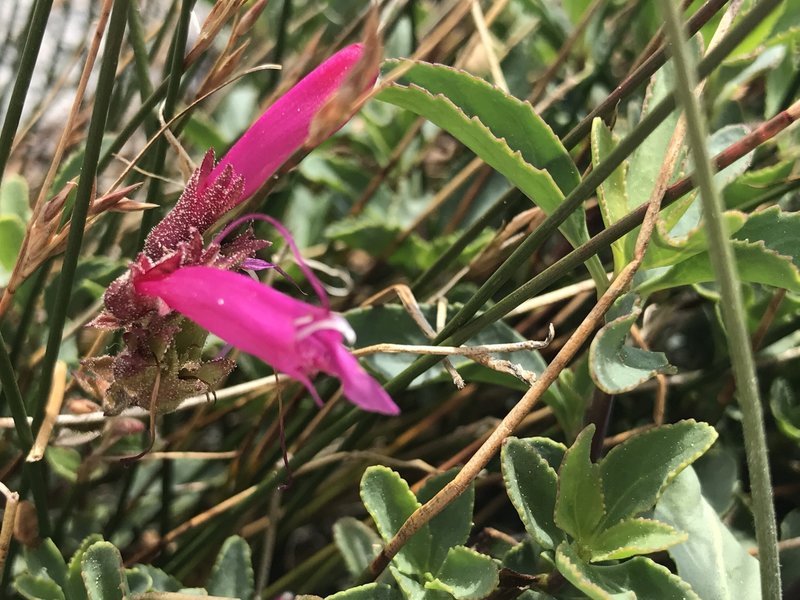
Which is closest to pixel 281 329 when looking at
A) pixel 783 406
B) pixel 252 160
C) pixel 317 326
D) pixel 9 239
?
pixel 317 326

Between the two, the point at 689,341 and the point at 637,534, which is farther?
the point at 689,341

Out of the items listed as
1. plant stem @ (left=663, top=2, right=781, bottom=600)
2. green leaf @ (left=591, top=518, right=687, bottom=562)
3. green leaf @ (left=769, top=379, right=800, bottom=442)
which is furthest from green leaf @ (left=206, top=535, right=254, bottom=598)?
green leaf @ (left=769, top=379, right=800, bottom=442)

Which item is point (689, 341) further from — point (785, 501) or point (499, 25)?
point (499, 25)

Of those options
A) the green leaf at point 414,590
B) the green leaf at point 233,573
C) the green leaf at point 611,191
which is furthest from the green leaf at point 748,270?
the green leaf at point 233,573

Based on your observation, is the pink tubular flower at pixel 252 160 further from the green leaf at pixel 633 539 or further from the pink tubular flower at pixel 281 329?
Result: the green leaf at pixel 633 539

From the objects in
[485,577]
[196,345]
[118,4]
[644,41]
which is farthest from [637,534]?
[644,41]
